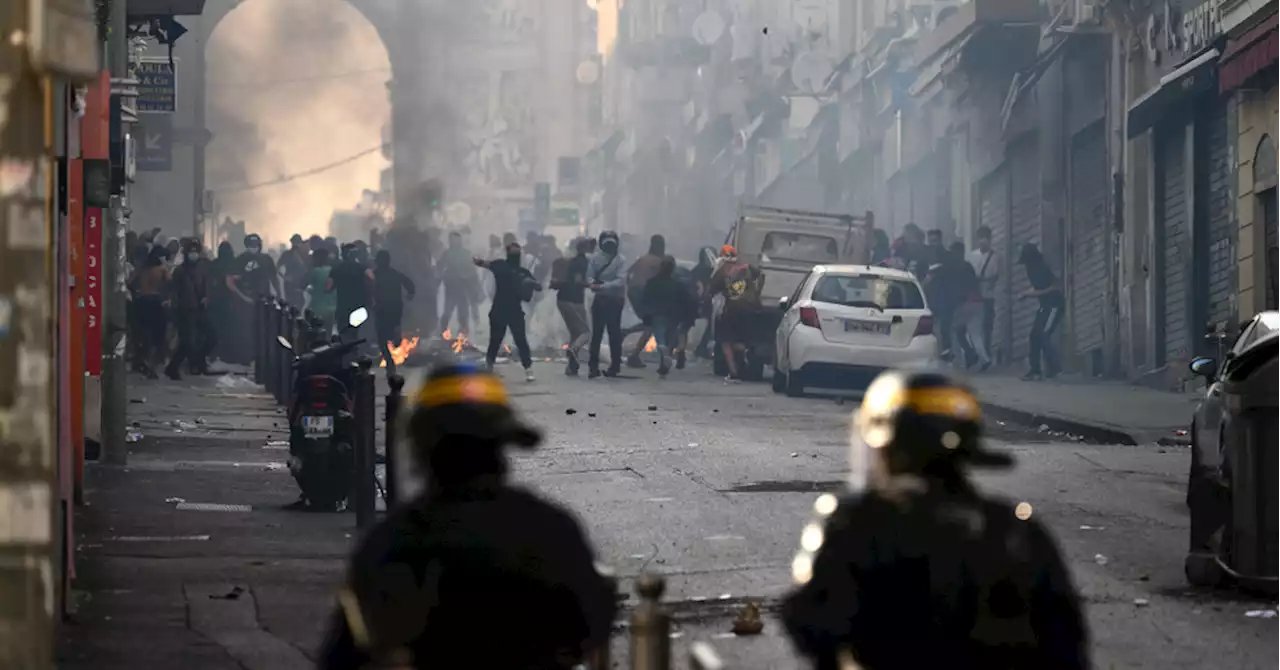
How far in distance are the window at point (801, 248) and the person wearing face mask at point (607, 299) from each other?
2.94 metres

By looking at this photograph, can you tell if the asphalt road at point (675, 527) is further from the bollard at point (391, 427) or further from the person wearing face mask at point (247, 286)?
the person wearing face mask at point (247, 286)

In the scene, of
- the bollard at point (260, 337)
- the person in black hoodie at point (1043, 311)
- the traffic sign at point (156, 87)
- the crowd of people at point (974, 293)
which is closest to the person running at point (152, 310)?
the bollard at point (260, 337)

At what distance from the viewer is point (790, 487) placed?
13.6m

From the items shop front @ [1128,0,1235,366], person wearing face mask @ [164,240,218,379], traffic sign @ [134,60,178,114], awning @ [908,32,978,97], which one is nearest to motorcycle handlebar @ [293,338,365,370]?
traffic sign @ [134,60,178,114]

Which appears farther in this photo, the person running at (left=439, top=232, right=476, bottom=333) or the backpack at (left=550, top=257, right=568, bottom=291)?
the person running at (left=439, top=232, right=476, bottom=333)

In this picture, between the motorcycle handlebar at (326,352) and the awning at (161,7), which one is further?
the awning at (161,7)

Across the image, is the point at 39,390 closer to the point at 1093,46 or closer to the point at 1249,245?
the point at 1249,245

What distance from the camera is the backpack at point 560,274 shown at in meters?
28.4

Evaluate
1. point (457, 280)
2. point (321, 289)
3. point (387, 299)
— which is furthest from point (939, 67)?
point (387, 299)

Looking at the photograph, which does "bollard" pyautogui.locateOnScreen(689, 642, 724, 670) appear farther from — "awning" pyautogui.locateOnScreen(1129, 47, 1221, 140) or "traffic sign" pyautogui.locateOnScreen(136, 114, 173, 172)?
"traffic sign" pyautogui.locateOnScreen(136, 114, 173, 172)

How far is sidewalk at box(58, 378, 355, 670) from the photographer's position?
8055 mm

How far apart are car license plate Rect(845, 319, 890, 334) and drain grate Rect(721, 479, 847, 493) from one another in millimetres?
9882

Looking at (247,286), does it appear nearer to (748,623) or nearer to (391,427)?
(391,427)

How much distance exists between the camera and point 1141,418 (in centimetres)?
2036
